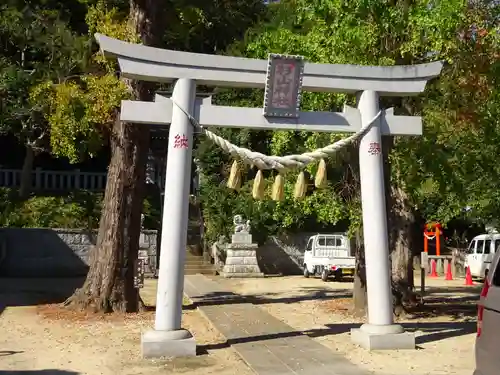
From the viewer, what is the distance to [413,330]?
1102 centimetres

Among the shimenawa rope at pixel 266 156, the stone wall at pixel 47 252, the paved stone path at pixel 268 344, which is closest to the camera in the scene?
the paved stone path at pixel 268 344

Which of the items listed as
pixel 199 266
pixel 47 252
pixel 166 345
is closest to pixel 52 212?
pixel 47 252

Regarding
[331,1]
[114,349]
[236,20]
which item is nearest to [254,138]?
[236,20]

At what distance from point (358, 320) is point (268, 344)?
11.1 ft

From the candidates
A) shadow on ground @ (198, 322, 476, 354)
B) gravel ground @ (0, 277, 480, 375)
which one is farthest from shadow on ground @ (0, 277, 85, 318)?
shadow on ground @ (198, 322, 476, 354)

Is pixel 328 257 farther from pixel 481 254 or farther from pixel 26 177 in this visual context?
pixel 26 177

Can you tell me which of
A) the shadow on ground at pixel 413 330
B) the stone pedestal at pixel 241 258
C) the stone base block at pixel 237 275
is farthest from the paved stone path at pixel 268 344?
the stone pedestal at pixel 241 258

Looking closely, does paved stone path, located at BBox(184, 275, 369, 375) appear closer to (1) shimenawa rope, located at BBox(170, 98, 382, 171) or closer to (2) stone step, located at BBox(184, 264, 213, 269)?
(1) shimenawa rope, located at BBox(170, 98, 382, 171)

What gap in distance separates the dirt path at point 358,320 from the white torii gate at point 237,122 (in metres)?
0.43

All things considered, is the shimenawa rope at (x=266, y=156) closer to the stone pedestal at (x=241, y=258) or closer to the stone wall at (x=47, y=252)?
the stone wall at (x=47, y=252)

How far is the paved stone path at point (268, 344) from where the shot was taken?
7978mm

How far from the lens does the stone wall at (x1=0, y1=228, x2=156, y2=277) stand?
21.1m

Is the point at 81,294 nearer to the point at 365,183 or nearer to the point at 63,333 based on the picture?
the point at 63,333

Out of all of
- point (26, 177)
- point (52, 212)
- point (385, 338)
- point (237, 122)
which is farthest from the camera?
point (26, 177)
